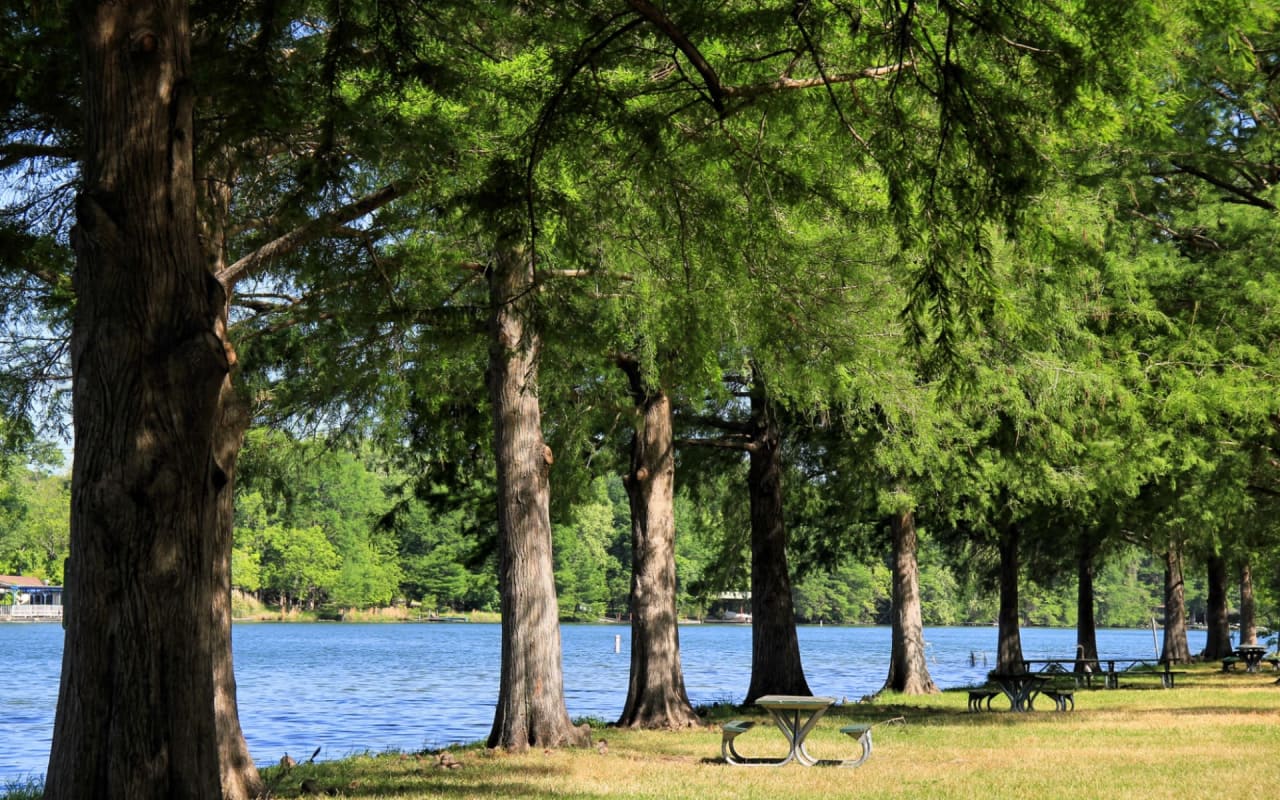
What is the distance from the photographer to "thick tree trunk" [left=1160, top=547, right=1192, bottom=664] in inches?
1407

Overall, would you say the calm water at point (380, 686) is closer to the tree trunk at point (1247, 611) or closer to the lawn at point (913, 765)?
the lawn at point (913, 765)

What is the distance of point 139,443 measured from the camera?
5.73 metres

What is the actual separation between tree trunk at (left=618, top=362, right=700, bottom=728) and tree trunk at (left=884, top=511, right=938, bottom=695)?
306 inches

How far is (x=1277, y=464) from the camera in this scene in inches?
763

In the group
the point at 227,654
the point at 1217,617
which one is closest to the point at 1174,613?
the point at 1217,617

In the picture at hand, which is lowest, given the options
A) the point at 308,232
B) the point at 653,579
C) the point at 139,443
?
the point at 653,579

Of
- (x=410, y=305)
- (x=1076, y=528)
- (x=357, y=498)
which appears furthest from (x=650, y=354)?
(x=357, y=498)

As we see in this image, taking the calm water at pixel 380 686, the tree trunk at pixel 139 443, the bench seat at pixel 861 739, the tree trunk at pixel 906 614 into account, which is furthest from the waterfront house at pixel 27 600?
the tree trunk at pixel 139 443

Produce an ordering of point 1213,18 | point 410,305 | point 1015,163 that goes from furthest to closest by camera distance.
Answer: point 410,305, point 1015,163, point 1213,18

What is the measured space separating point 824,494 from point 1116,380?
9.00 meters

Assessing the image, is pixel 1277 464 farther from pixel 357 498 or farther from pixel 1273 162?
pixel 357 498

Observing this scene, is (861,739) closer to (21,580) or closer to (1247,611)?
(1247,611)

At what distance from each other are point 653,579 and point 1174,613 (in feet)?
81.5

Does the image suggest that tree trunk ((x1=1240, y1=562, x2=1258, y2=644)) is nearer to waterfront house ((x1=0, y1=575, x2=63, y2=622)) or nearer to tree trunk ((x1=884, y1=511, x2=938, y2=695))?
tree trunk ((x1=884, y1=511, x2=938, y2=695))
